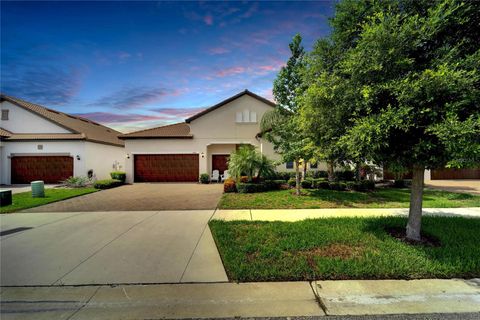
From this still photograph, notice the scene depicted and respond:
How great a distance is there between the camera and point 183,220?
7.09 metres

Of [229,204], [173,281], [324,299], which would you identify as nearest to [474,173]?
[229,204]

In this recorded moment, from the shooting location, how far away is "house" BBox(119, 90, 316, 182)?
709 inches

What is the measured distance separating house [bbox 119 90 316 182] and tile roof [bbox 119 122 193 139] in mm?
77

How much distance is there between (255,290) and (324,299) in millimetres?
1040

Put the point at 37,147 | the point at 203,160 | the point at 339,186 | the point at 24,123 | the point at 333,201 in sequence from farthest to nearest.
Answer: the point at 203,160
the point at 24,123
the point at 37,147
the point at 339,186
the point at 333,201

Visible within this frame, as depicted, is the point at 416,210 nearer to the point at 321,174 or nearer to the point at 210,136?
→ the point at 321,174

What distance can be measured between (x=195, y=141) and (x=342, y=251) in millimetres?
15314

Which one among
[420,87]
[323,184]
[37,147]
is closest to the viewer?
[420,87]

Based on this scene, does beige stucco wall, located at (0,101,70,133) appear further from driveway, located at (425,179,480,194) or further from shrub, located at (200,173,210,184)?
driveway, located at (425,179,480,194)

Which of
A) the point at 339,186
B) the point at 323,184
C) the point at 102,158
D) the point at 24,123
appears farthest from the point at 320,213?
the point at 24,123

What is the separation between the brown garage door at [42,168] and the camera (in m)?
16.9

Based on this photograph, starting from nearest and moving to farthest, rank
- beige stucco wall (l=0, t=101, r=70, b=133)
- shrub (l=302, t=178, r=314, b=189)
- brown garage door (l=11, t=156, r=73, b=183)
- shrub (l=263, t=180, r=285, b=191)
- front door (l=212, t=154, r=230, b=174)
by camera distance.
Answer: shrub (l=263, t=180, r=285, b=191) < shrub (l=302, t=178, r=314, b=189) < brown garage door (l=11, t=156, r=73, b=183) < beige stucco wall (l=0, t=101, r=70, b=133) < front door (l=212, t=154, r=230, b=174)

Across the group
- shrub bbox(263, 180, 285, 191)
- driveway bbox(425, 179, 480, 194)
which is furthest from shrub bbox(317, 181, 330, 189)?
driveway bbox(425, 179, 480, 194)

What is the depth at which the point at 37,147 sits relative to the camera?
16922 millimetres
